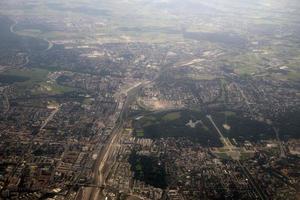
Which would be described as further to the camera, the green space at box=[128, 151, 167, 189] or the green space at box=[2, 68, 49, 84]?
the green space at box=[2, 68, 49, 84]

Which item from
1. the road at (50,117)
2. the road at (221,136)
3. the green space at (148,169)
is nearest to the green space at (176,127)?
the road at (221,136)

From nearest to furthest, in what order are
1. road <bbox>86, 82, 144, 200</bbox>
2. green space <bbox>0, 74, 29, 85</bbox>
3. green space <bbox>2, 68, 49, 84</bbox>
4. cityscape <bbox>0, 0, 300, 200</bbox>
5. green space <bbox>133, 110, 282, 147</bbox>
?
road <bbox>86, 82, 144, 200</bbox>, cityscape <bbox>0, 0, 300, 200</bbox>, green space <bbox>133, 110, 282, 147</bbox>, green space <bbox>0, 74, 29, 85</bbox>, green space <bbox>2, 68, 49, 84</bbox>

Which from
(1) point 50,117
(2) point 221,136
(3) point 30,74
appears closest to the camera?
(2) point 221,136

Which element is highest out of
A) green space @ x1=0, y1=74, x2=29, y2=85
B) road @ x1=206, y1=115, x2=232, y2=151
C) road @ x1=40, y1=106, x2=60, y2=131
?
green space @ x1=0, y1=74, x2=29, y2=85

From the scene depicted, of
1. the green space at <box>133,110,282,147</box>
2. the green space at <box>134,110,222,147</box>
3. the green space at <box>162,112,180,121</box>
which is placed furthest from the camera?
the green space at <box>162,112,180,121</box>

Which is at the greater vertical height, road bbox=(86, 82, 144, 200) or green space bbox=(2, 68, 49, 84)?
green space bbox=(2, 68, 49, 84)

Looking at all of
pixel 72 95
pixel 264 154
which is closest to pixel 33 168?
pixel 72 95

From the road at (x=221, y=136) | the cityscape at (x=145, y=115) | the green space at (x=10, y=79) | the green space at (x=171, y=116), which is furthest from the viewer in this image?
the green space at (x=10, y=79)

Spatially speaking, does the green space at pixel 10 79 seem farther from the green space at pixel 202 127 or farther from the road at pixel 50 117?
the green space at pixel 202 127

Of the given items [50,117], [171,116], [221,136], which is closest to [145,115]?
[171,116]

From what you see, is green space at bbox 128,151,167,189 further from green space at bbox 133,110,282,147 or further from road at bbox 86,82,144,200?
green space at bbox 133,110,282,147

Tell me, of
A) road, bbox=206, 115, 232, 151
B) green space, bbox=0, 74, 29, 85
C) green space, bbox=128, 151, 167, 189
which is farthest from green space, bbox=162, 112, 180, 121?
green space, bbox=0, 74, 29, 85

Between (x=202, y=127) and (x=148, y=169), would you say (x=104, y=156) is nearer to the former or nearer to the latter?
(x=148, y=169)
